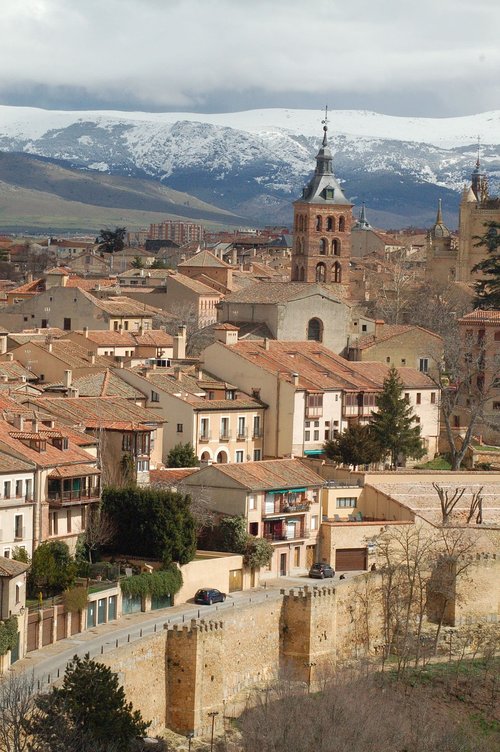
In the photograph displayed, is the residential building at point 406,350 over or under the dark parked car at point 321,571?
over

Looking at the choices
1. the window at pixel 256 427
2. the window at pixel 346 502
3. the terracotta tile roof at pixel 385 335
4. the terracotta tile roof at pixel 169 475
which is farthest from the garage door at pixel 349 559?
the terracotta tile roof at pixel 385 335

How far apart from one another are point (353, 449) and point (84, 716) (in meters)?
29.1

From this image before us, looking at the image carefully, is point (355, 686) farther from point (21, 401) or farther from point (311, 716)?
point (21, 401)

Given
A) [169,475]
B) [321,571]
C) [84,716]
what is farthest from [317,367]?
[84,716]

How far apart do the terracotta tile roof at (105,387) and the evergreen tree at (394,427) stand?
365 inches

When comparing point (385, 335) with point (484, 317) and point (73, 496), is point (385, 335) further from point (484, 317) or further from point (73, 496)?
point (73, 496)

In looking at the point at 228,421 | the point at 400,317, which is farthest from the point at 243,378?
the point at 400,317

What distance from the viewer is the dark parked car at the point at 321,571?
198ft

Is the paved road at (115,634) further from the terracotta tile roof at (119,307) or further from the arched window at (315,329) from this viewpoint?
the terracotta tile roof at (119,307)

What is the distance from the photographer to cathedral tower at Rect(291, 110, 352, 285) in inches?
4500

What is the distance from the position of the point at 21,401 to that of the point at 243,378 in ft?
38.9

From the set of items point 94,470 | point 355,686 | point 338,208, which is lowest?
point 355,686

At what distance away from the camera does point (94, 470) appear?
57.1m

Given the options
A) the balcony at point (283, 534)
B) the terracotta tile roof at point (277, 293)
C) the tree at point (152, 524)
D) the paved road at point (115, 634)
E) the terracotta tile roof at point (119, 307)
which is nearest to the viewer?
the paved road at point (115, 634)
